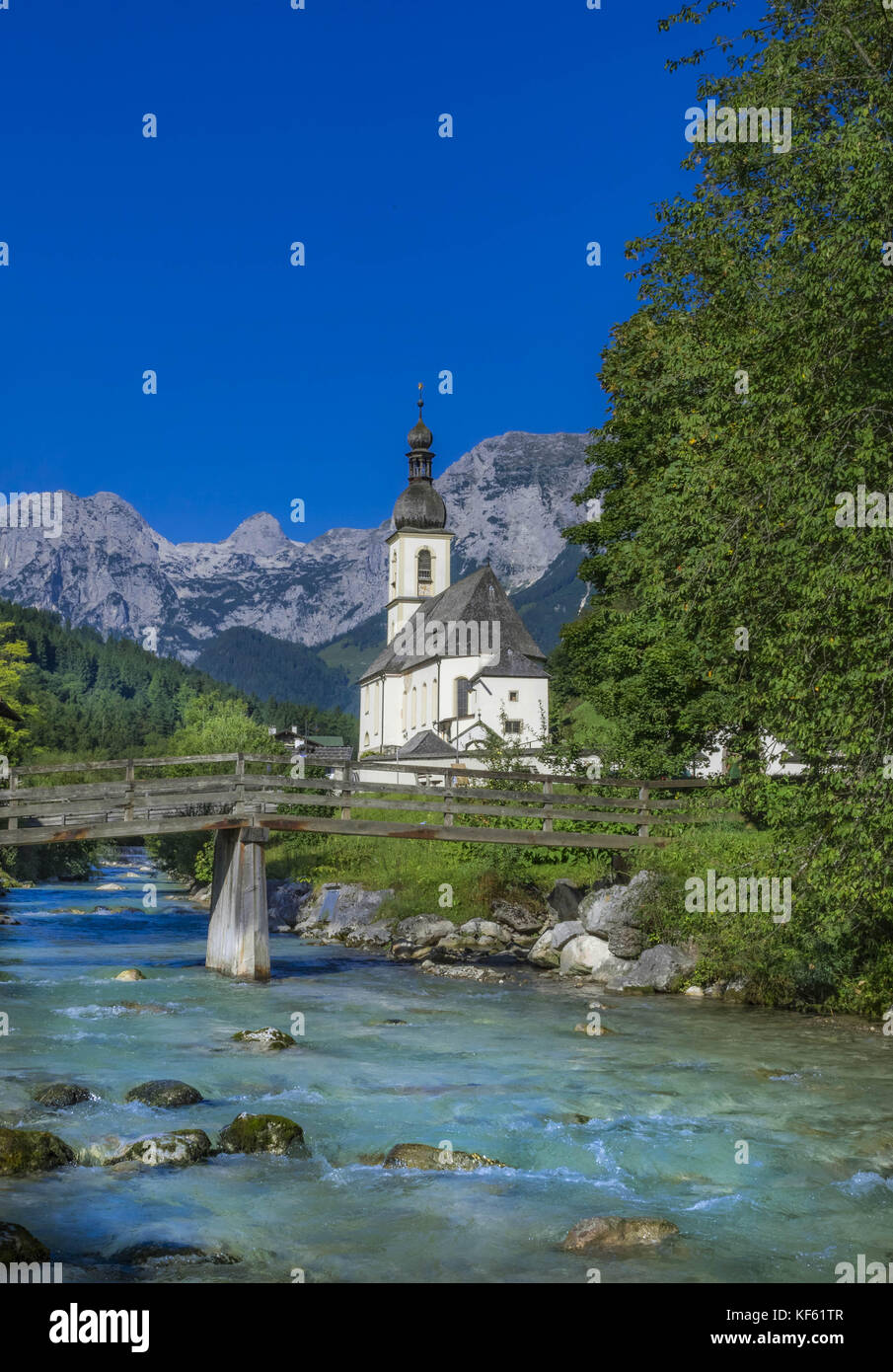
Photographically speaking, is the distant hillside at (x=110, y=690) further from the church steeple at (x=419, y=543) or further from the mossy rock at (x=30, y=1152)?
the mossy rock at (x=30, y=1152)

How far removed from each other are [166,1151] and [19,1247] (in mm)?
3265

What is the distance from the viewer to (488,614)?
8131 cm

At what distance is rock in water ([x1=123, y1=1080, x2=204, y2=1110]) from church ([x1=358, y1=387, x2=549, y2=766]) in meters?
46.9

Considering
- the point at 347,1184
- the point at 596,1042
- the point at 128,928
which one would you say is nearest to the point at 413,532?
the point at 128,928

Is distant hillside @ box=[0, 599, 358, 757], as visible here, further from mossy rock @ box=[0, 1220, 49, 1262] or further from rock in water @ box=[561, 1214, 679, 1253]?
rock in water @ box=[561, 1214, 679, 1253]

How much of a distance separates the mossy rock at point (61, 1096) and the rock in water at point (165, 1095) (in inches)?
19.0

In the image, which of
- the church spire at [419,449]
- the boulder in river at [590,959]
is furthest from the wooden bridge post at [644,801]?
the church spire at [419,449]

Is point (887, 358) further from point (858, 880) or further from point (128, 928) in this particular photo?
point (128, 928)

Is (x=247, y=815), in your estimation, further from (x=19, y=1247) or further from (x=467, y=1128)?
(x=19, y=1247)

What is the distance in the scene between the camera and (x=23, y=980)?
77.4 feet

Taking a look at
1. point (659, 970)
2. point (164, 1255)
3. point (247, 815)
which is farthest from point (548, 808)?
point (164, 1255)

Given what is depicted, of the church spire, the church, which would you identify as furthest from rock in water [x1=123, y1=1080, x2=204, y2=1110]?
the church spire

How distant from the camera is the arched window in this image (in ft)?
325
